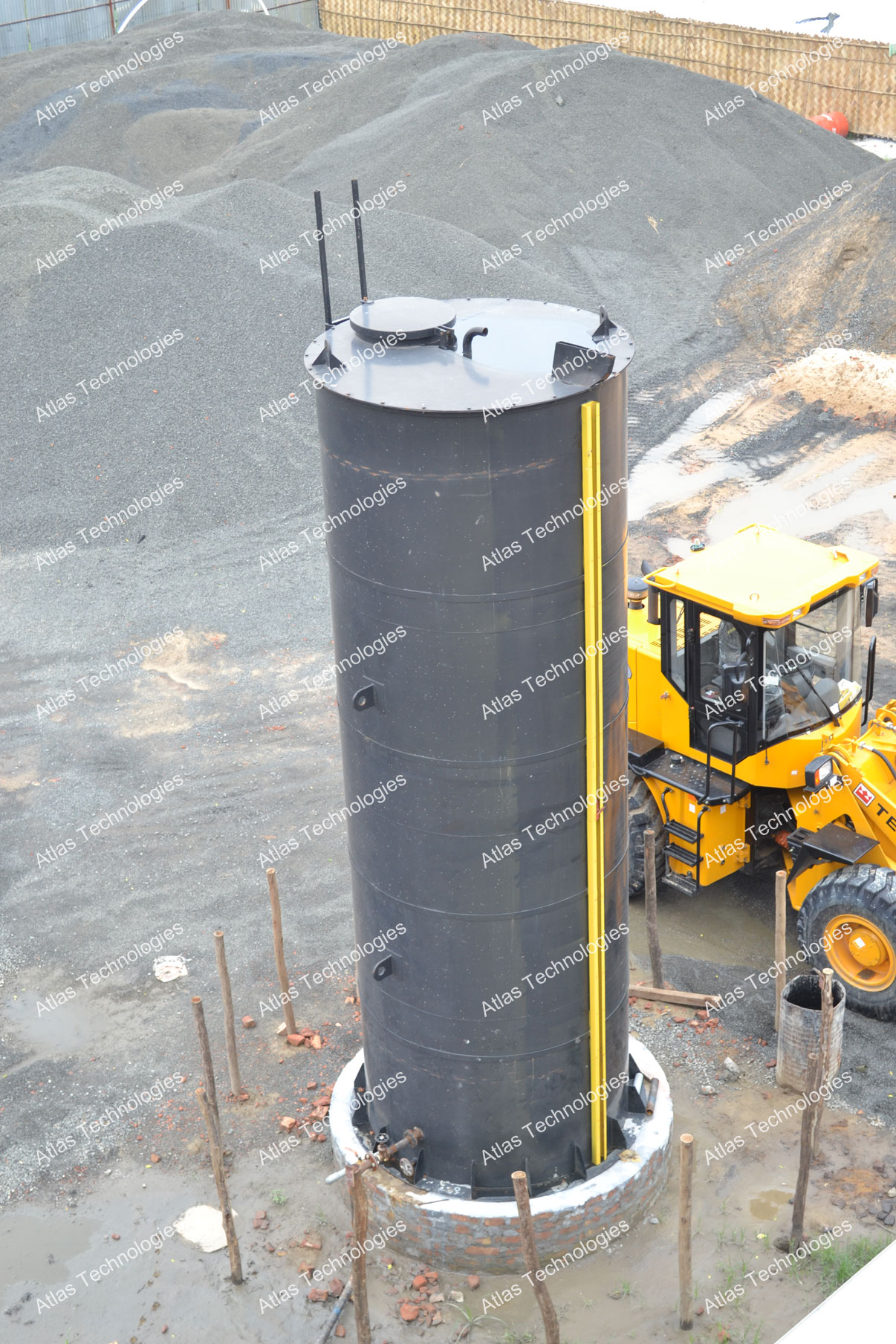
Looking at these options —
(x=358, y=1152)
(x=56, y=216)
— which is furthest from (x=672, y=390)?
(x=358, y=1152)

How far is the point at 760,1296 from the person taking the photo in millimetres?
8336

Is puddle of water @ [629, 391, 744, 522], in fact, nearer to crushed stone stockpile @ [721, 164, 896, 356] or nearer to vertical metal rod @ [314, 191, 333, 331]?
crushed stone stockpile @ [721, 164, 896, 356]

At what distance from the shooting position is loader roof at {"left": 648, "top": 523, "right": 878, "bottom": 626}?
33.5 feet

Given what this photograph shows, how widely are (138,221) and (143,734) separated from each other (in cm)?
1288

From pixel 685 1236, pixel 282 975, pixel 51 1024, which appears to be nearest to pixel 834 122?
pixel 282 975

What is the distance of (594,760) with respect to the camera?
732 cm

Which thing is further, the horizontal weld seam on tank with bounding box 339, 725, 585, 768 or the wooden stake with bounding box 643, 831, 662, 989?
the wooden stake with bounding box 643, 831, 662, 989

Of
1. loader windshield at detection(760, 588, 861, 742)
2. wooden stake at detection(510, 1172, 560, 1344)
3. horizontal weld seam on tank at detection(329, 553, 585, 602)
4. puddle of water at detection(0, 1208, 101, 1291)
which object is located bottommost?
puddle of water at detection(0, 1208, 101, 1291)

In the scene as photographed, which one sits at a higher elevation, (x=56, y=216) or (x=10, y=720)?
(x=56, y=216)

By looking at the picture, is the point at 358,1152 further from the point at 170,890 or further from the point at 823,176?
the point at 823,176

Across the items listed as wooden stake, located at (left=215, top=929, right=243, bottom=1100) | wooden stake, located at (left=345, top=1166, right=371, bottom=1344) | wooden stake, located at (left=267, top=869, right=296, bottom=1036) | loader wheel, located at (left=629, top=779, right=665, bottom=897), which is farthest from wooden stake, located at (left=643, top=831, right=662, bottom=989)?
wooden stake, located at (left=345, top=1166, right=371, bottom=1344)

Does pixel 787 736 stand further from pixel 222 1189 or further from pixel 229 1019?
pixel 222 1189

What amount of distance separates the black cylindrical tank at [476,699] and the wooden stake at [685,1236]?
2.64 ft

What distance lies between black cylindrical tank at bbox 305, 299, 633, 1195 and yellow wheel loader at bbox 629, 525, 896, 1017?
3.02 m
